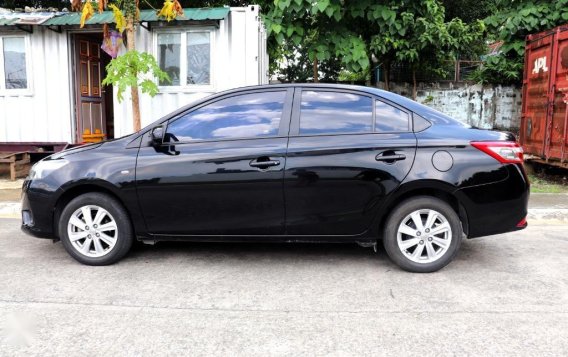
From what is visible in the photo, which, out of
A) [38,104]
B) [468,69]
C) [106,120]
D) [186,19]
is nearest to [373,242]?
[186,19]

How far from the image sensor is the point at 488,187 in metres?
4.32

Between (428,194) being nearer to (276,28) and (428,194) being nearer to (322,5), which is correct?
(322,5)

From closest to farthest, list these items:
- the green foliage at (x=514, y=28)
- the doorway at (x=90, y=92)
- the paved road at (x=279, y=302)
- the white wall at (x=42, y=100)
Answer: the paved road at (x=279, y=302)
the white wall at (x=42, y=100)
the doorway at (x=90, y=92)
the green foliage at (x=514, y=28)

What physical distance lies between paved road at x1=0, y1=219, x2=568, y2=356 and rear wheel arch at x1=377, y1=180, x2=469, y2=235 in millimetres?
501

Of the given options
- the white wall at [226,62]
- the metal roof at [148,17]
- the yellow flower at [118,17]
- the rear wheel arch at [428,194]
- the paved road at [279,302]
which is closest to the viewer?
the paved road at [279,302]

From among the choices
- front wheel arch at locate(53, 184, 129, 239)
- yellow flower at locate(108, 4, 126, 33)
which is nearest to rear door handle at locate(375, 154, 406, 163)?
front wheel arch at locate(53, 184, 129, 239)

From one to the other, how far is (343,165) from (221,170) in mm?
1077

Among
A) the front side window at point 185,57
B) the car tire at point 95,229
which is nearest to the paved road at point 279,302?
the car tire at point 95,229

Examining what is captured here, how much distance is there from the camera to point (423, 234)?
4.38 metres

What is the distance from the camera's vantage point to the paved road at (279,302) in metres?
3.14

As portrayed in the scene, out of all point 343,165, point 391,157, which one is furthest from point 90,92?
point 391,157

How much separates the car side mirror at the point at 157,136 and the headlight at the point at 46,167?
2.78 ft

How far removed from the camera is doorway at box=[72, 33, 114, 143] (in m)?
10.2

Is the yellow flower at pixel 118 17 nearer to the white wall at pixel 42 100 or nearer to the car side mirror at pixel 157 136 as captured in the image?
the white wall at pixel 42 100
